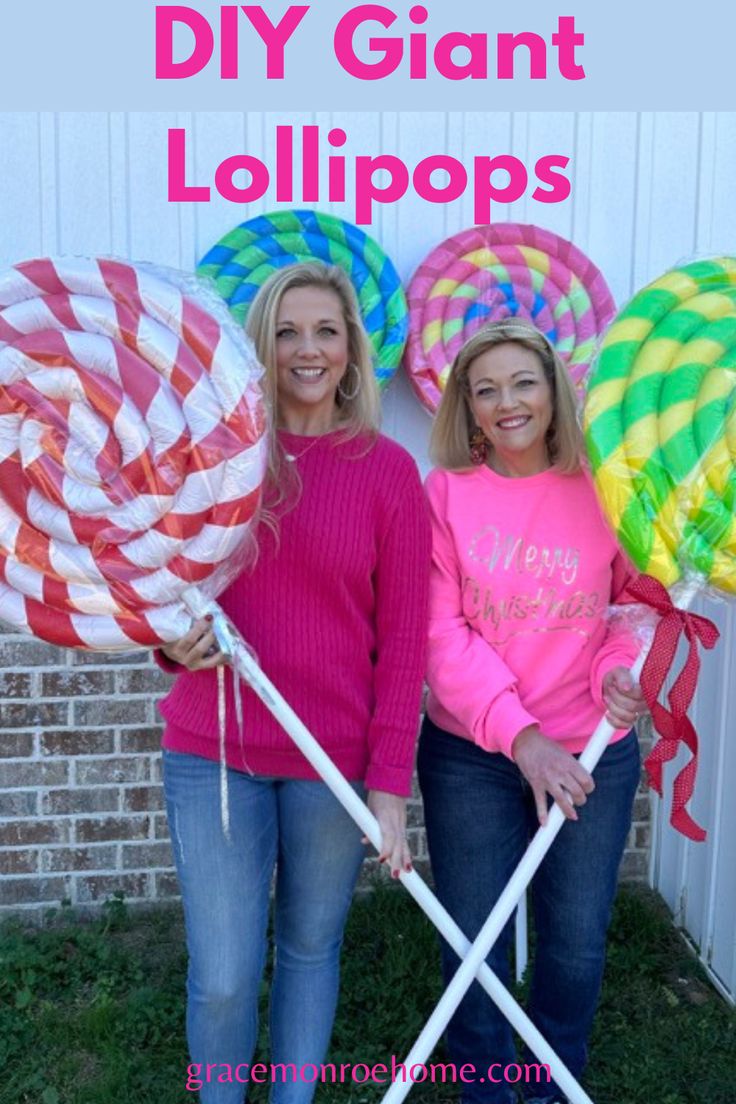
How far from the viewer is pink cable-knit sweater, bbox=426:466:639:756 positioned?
89.4 inches

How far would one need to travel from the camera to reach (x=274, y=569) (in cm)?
214

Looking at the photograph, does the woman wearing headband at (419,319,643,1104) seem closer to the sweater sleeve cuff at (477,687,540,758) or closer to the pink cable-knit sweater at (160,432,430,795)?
the sweater sleeve cuff at (477,687,540,758)

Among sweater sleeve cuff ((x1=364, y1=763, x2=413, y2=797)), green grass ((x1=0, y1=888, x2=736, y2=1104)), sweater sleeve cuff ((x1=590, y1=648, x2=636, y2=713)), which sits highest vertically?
sweater sleeve cuff ((x1=590, y1=648, x2=636, y2=713))

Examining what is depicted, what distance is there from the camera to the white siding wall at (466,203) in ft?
10.6

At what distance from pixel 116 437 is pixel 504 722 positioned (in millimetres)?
880

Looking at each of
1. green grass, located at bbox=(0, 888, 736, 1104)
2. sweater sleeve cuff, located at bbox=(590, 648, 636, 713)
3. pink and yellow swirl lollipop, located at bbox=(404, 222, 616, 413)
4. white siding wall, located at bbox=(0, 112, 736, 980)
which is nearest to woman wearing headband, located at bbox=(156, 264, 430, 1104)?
sweater sleeve cuff, located at bbox=(590, 648, 636, 713)

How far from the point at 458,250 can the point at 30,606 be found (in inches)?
70.2

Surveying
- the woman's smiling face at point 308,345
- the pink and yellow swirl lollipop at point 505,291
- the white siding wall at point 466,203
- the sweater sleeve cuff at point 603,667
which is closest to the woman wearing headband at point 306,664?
the woman's smiling face at point 308,345

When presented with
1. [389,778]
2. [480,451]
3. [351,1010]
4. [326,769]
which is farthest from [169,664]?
[351,1010]

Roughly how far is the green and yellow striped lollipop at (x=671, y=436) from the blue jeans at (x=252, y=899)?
2.52ft

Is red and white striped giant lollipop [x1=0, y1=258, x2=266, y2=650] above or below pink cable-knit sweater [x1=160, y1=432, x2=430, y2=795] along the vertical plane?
above

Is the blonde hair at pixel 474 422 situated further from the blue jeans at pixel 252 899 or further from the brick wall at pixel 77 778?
the brick wall at pixel 77 778

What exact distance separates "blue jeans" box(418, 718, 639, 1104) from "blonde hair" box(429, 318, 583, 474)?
578 mm

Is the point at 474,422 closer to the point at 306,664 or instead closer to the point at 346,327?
the point at 346,327
